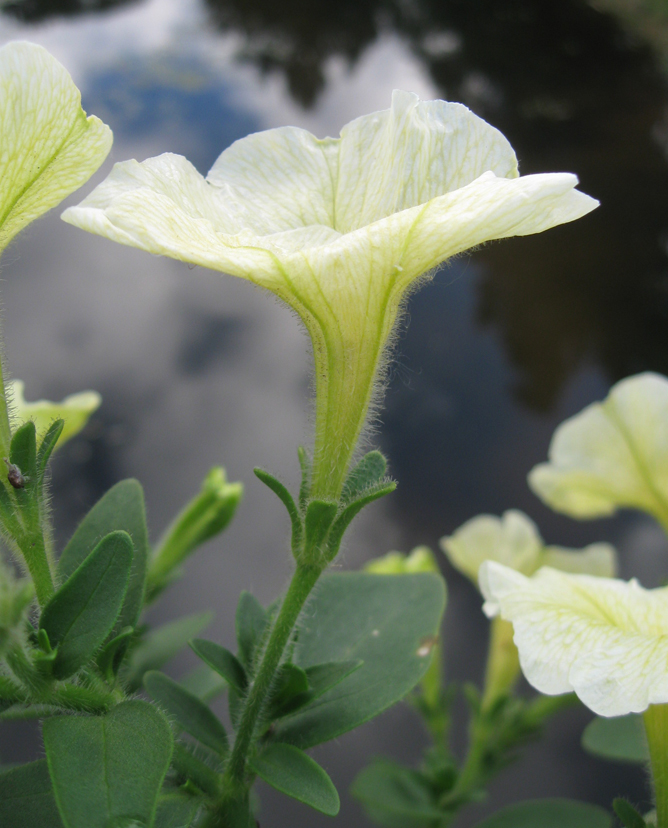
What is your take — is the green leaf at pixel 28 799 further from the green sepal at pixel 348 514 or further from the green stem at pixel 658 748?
the green stem at pixel 658 748

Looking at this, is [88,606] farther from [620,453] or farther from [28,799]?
[620,453]

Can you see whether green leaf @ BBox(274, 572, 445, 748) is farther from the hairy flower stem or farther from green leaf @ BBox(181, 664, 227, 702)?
green leaf @ BBox(181, 664, 227, 702)

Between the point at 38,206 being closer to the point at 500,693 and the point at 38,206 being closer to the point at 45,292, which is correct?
the point at 500,693

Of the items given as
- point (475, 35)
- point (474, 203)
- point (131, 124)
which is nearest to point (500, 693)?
point (474, 203)

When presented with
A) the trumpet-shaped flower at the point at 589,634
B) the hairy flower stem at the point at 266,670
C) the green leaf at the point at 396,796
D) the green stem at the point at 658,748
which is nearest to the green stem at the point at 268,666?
the hairy flower stem at the point at 266,670

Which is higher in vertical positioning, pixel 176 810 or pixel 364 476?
pixel 364 476

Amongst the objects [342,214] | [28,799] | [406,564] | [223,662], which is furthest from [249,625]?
[406,564]
